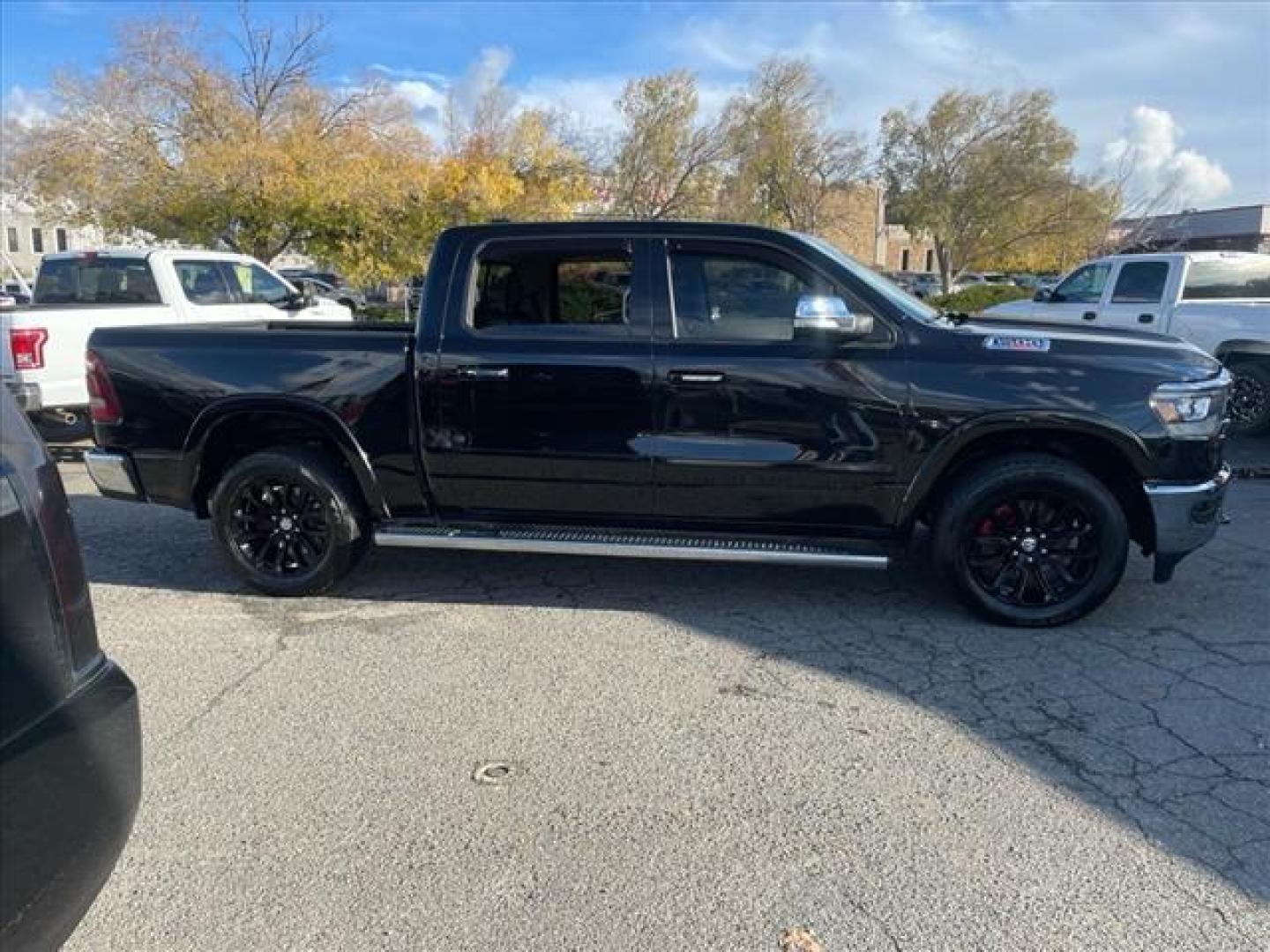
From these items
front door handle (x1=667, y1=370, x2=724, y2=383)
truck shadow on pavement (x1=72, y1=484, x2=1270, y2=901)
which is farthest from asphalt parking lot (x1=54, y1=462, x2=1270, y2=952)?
front door handle (x1=667, y1=370, x2=724, y2=383)

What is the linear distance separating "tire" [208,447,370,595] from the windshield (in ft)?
9.09

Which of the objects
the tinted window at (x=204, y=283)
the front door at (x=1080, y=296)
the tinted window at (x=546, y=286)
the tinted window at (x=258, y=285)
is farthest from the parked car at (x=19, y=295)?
the front door at (x=1080, y=296)

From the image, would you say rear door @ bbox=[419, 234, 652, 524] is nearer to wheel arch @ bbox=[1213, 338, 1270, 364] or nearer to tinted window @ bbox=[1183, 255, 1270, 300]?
wheel arch @ bbox=[1213, 338, 1270, 364]

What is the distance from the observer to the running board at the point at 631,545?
425 centimetres

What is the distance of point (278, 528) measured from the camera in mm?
4758

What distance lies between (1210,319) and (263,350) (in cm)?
911

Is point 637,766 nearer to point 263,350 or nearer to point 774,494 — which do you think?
point 774,494

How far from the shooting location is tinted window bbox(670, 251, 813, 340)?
430 cm

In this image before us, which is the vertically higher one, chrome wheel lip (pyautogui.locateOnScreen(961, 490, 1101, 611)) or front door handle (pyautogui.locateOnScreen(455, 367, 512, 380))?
front door handle (pyautogui.locateOnScreen(455, 367, 512, 380))

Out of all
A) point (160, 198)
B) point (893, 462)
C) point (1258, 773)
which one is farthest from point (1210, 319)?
point (160, 198)

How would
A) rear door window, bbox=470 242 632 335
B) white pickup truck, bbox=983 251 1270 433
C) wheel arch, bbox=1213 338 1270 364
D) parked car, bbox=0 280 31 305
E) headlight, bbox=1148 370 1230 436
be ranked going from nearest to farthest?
1. headlight, bbox=1148 370 1230 436
2. rear door window, bbox=470 242 632 335
3. wheel arch, bbox=1213 338 1270 364
4. white pickup truck, bbox=983 251 1270 433
5. parked car, bbox=0 280 31 305

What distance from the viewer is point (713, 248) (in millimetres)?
4355

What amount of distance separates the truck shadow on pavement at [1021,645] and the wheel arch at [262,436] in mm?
652

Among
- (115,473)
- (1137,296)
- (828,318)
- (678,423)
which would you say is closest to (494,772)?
(678,423)
